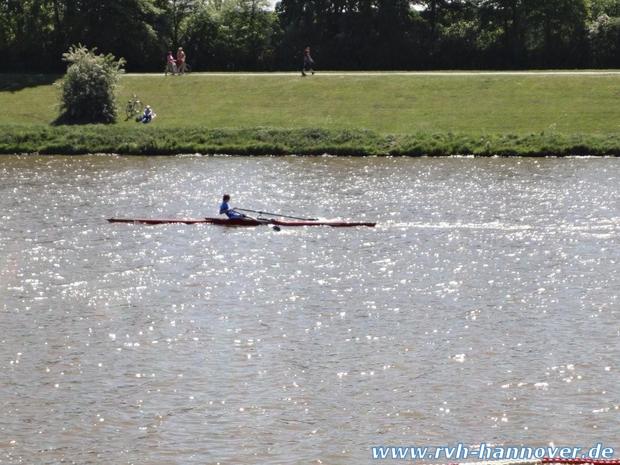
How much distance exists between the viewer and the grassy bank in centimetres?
5747

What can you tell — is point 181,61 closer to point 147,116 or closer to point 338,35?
point 147,116

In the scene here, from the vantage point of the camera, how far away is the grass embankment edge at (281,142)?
183 ft

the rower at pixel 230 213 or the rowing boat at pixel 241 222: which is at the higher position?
the rower at pixel 230 213

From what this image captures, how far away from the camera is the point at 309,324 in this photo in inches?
1101

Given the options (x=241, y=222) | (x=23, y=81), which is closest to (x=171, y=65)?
(x=23, y=81)

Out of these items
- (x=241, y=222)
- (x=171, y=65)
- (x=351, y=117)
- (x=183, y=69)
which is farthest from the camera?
(x=183, y=69)

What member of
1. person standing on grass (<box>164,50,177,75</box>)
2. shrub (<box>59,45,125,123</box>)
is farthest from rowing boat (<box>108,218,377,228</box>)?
person standing on grass (<box>164,50,177,75</box>)

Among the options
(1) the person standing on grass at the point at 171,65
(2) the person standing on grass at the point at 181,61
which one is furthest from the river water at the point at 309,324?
(2) the person standing on grass at the point at 181,61

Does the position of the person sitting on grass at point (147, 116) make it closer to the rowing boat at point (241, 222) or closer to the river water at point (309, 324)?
the river water at point (309, 324)

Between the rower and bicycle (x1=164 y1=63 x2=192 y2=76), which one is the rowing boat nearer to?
the rower

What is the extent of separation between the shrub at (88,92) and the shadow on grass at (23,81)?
8947mm

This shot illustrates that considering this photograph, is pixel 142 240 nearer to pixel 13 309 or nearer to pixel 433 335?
pixel 13 309

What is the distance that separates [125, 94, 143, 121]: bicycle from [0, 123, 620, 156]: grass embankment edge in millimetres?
3406

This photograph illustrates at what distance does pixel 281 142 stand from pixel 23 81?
23053mm
